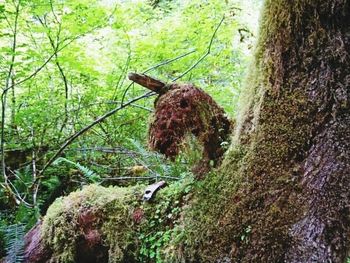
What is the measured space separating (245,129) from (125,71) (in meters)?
2.18

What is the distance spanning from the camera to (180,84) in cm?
204

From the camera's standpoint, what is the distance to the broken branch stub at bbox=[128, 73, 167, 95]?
2.04 m

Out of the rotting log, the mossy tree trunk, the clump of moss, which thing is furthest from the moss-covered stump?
the mossy tree trunk

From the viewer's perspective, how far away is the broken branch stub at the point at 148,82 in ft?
6.68

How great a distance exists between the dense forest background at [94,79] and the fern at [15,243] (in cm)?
62

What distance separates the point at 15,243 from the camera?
2.46m

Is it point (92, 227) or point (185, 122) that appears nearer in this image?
point (185, 122)

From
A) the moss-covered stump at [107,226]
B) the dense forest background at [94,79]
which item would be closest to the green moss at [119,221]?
the moss-covered stump at [107,226]

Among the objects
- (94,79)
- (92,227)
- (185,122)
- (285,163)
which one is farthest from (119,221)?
(94,79)

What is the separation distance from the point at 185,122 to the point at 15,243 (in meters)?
1.46

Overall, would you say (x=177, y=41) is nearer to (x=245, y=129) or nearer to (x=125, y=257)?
(x=245, y=129)

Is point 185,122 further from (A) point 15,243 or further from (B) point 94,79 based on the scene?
(B) point 94,79

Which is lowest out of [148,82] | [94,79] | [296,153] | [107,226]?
[107,226]

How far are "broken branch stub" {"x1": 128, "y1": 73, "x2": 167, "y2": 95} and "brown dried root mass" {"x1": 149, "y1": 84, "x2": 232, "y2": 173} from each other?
0.06 m
